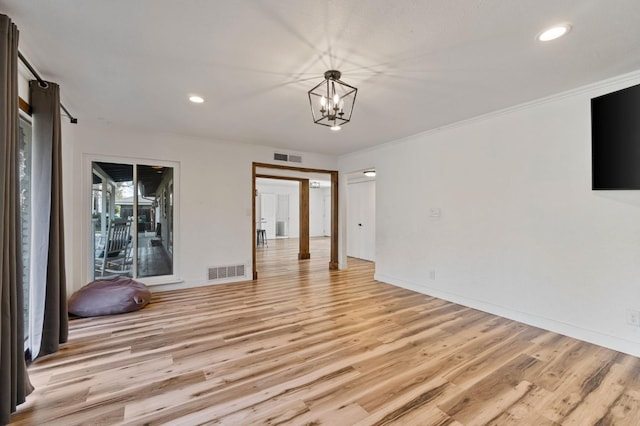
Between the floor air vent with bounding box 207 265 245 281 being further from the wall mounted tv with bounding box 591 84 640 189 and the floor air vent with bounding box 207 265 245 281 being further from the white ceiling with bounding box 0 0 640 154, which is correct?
the wall mounted tv with bounding box 591 84 640 189

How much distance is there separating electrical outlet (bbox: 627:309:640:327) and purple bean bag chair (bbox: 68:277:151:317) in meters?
5.23

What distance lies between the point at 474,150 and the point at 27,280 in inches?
198

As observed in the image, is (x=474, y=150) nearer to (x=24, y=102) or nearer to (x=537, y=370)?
(x=537, y=370)

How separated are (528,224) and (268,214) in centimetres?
1040

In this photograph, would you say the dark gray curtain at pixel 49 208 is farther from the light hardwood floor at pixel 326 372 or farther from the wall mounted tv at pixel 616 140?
the wall mounted tv at pixel 616 140


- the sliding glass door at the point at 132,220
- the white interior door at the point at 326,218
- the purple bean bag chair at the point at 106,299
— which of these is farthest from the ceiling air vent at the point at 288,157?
the white interior door at the point at 326,218

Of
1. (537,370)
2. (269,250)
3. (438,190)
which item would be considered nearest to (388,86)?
(438,190)

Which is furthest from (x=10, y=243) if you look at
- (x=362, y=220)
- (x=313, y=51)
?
(x=362, y=220)

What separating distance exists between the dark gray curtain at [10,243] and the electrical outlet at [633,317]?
4.66 m

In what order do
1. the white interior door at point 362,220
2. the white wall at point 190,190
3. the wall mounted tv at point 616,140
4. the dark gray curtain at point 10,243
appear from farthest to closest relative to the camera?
the white interior door at point 362,220 < the white wall at point 190,190 < the wall mounted tv at point 616,140 < the dark gray curtain at point 10,243

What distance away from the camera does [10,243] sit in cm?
172

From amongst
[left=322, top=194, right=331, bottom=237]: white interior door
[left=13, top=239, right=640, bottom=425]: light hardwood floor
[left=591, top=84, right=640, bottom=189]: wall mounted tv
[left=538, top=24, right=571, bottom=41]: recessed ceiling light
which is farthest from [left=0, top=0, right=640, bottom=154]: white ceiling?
[left=322, top=194, right=331, bottom=237]: white interior door

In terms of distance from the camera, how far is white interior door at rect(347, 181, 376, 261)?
23.7 ft

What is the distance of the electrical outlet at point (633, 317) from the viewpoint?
99.0 inches
